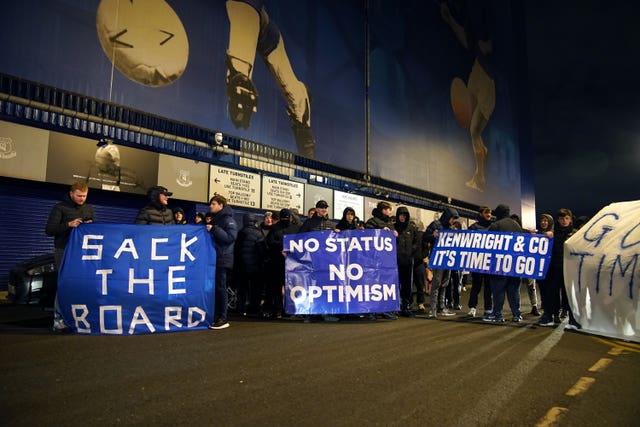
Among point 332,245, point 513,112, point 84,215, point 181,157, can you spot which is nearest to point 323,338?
point 332,245

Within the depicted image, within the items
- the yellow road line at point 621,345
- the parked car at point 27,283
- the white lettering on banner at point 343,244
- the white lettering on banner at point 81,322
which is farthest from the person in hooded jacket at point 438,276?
the parked car at point 27,283

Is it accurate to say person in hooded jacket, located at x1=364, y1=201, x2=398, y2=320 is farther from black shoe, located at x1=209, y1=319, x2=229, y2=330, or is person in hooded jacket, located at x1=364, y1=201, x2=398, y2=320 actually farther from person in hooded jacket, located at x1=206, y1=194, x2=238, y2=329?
black shoe, located at x1=209, y1=319, x2=229, y2=330

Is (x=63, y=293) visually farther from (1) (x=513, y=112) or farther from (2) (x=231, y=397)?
(1) (x=513, y=112)

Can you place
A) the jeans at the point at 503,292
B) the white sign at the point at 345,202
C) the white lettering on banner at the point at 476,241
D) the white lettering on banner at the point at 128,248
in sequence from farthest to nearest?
the white sign at the point at 345,202, the white lettering on banner at the point at 476,241, the jeans at the point at 503,292, the white lettering on banner at the point at 128,248

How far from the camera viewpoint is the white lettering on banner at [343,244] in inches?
291

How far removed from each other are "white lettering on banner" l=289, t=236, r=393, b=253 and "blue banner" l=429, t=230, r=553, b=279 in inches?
55.1

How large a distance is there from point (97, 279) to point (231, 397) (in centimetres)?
373

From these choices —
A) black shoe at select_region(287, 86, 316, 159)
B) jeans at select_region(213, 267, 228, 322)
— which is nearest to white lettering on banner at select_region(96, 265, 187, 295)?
jeans at select_region(213, 267, 228, 322)

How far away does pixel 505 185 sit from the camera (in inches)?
1483

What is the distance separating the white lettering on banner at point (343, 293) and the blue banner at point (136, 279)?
5.13 feet

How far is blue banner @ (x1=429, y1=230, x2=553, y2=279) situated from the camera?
7.20m

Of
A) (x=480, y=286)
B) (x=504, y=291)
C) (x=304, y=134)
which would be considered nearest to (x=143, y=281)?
(x=504, y=291)

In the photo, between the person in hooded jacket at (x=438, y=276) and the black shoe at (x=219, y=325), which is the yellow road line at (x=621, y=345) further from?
the black shoe at (x=219, y=325)

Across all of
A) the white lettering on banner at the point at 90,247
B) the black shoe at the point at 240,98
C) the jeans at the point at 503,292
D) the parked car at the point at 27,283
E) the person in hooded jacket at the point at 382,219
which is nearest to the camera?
the white lettering on banner at the point at 90,247
